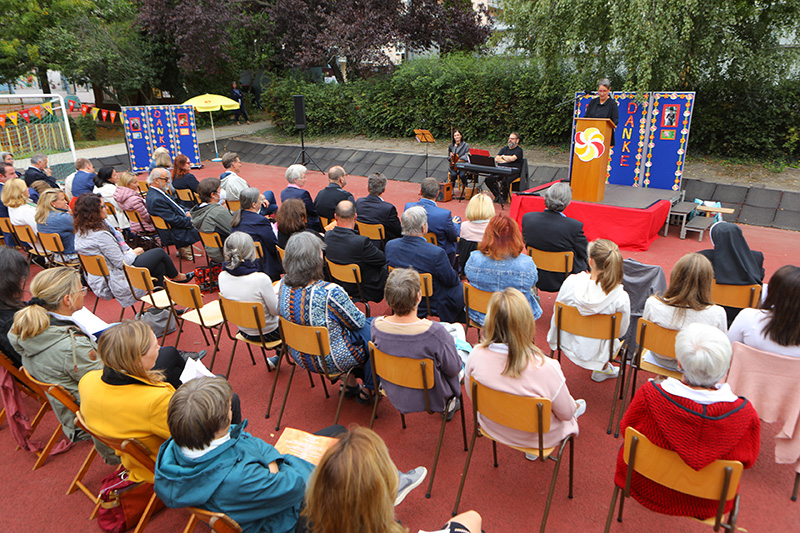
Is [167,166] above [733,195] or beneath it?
above

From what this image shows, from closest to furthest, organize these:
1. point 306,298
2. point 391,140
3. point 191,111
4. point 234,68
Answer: point 306,298 → point 191,111 → point 391,140 → point 234,68

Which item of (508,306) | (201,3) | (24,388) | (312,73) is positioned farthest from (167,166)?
(312,73)

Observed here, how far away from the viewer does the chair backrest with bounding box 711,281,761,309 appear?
3.57 meters

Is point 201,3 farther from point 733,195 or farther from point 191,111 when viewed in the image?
point 733,195

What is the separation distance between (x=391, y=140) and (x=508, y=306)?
13.3 metres

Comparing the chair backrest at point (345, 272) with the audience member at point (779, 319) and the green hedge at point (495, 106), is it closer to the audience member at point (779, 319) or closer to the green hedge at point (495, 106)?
the audience member at point (779, 319)

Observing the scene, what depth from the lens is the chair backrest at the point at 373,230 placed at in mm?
5449

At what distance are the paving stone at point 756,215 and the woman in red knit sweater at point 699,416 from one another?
7425mm

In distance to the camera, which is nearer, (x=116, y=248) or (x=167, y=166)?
(x=116, y=248)

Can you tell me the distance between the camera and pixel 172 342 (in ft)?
15.5

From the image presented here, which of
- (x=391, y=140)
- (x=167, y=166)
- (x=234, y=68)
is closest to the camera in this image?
(x=167, y=166)

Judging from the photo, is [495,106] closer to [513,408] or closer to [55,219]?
[55,219]

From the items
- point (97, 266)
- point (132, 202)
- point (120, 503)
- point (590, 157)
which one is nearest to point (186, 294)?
point (97, 266)

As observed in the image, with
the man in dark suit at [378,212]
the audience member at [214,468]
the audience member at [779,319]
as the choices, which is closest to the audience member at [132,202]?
the man in dark suit at [378,212]
